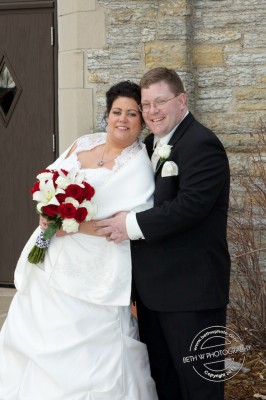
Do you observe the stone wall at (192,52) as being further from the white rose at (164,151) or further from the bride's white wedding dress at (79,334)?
the white rose at (164,151)

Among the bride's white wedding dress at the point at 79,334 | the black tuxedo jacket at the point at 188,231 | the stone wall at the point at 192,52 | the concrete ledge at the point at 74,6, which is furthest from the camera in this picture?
the concrete ledge at the point at 74,6

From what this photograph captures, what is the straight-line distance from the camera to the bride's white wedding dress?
4.05 m

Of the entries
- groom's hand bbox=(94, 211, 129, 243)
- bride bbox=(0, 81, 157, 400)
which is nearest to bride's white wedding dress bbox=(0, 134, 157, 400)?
bride bbox=(0, 81, 157, 400)

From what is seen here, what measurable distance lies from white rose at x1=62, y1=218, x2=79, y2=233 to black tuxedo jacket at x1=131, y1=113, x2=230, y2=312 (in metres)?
0.33

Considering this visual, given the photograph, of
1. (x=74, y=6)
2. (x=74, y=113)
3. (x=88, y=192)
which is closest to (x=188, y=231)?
(x=88, y=192)

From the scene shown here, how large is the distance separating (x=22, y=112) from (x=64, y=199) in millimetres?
3079

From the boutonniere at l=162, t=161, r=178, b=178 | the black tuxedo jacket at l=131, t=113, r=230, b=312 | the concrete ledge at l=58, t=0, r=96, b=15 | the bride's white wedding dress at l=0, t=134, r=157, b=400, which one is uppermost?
the concrete ledge at l=58, t=0, r=96, b=15

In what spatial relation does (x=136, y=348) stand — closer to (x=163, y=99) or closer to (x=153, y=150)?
(x=153, y=150)

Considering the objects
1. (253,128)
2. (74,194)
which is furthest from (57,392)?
(253,128)

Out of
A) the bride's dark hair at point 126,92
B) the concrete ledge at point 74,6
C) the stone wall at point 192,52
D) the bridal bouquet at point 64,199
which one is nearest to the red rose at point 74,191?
the bridal bouquet at point 64,199

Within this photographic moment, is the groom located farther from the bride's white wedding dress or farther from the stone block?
the stone block

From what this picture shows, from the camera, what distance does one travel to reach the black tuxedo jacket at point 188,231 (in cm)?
378

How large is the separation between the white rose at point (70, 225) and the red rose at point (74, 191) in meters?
0.12

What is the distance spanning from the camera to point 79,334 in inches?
161
